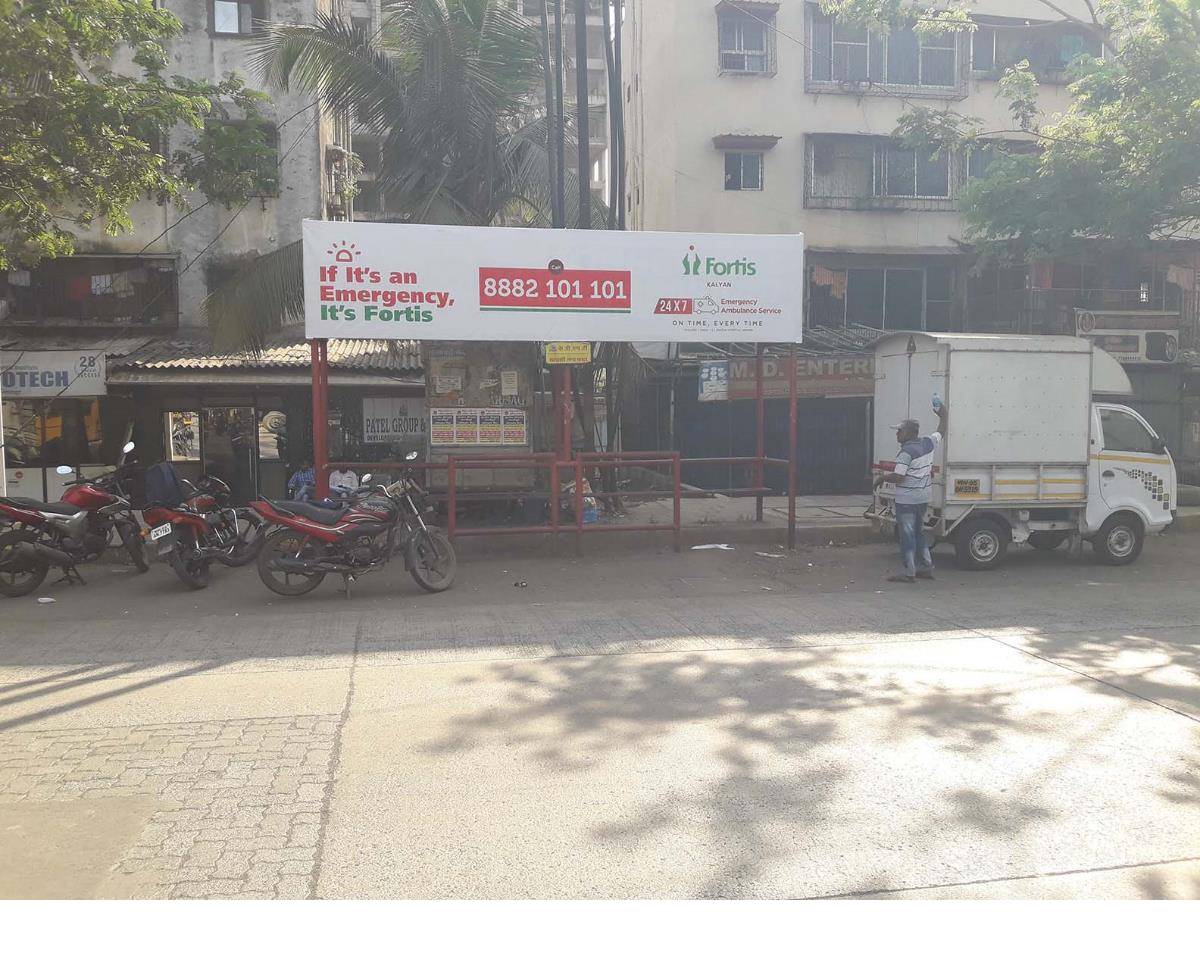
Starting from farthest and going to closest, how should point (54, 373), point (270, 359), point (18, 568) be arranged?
point (270, 359) → point (54, 373) → point (18, 568)

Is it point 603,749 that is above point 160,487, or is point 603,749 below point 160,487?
below

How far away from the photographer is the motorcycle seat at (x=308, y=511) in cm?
934

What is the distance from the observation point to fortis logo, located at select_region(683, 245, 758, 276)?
11.6m

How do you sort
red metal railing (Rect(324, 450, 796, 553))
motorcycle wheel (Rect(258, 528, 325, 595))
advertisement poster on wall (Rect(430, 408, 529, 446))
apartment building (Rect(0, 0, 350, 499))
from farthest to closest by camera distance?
apartment building (Rect(0, 0, 350, 499))
advertisement poster on wall (Rect(430, 408, 529, 446))
red metal railing (Rect(324, 450, 796, 553))
motorcycle wheel (Rect(258, 528, 325, 595))

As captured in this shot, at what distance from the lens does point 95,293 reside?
17.3m

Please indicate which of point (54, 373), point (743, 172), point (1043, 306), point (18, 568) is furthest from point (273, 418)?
point (1043, 306)

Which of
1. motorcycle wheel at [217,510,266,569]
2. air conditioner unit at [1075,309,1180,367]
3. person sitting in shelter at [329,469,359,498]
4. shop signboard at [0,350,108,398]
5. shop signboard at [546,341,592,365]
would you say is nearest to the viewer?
motorcycle wheel at [217,510,266,569]

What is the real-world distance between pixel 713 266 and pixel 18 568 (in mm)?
7975

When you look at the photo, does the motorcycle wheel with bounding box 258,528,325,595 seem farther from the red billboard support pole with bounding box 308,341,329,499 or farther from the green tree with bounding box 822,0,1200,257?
the green tree with bounding box 822,0,1200,257

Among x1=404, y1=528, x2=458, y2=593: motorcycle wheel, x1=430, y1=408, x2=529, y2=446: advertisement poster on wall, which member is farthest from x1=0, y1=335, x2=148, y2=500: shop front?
x1=404, y1=528, x2=458, y2=593: motorcycle wheel

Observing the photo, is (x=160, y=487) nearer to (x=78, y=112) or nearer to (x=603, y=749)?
(x=78, y=112)

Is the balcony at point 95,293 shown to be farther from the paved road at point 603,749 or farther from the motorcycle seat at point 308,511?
the motorcycle seat at point 308,511

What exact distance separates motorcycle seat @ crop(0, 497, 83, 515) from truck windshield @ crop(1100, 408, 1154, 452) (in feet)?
37.0

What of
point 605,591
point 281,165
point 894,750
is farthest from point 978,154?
point 894,750
